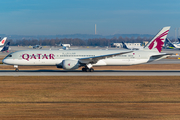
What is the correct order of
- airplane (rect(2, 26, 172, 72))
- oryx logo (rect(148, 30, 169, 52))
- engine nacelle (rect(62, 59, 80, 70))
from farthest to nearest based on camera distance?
1. oryx logo (rect(148, 30, 169, 52))
2. airplane (rect(2, 26, 172, 72))
3. engine nacelle (rect(62, 59, 80, 70))

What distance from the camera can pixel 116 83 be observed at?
2948 cm

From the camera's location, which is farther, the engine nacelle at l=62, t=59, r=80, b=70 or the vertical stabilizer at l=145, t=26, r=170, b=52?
the vertical stabilizer at l=145, t=26, r=170, b=52

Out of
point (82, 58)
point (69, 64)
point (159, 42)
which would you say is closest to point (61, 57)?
point (69, 64)

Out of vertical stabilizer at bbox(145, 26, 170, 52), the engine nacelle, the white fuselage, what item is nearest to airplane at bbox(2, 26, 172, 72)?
the white fuselage

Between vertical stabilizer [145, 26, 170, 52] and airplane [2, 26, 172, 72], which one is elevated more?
vertical stabilizer [145, 26, 170, 52]

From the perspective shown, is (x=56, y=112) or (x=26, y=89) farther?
(x=26, y=89)

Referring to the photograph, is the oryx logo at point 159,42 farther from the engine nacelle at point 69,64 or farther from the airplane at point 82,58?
the engine nacelle at point 69,64

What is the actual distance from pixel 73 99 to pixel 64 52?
2142 cm

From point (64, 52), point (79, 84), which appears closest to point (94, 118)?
point (79, 84)

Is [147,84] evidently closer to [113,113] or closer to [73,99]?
[73,99]

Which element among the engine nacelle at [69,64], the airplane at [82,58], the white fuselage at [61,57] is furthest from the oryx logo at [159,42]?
the engine nacelle at [69,64]

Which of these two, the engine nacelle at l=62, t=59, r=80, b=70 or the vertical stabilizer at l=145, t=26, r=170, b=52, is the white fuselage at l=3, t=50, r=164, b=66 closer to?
the vertical stabilizer at l=145, t=26, r=170, b=52

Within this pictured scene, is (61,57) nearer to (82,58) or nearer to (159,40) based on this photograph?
(82,58)

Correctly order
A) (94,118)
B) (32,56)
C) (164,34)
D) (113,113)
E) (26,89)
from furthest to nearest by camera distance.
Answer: (164,34), (32,56), (26,89), (113,113), (94,118)
